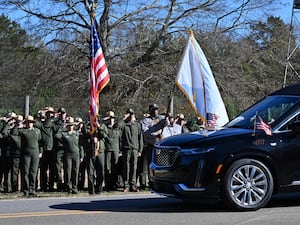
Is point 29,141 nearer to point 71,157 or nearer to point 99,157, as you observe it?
point 71,157

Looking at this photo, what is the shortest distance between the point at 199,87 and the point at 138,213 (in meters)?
3.28

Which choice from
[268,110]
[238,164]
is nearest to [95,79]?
[268,110]

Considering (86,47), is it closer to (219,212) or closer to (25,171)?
(25,171)

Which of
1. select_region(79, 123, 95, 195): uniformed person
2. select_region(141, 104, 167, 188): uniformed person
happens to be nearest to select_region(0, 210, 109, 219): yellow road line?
select_region(79, 123, 95, 195): uniformed person

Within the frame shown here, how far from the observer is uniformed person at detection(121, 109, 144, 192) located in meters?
15.1

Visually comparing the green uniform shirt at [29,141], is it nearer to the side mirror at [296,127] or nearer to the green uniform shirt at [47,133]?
the green uniform shirt at [47,133]

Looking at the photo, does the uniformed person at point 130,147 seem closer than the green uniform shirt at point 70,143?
No

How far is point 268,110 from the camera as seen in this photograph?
11.0 metres

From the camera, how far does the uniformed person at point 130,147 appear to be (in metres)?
15.1

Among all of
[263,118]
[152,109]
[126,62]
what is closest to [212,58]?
[126,62]

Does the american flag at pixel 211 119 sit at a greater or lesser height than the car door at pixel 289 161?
greater

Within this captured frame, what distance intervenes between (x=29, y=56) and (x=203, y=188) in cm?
1761

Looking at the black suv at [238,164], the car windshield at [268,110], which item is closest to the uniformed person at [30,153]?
the black suv at [238,164]

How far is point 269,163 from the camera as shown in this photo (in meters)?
10.2
